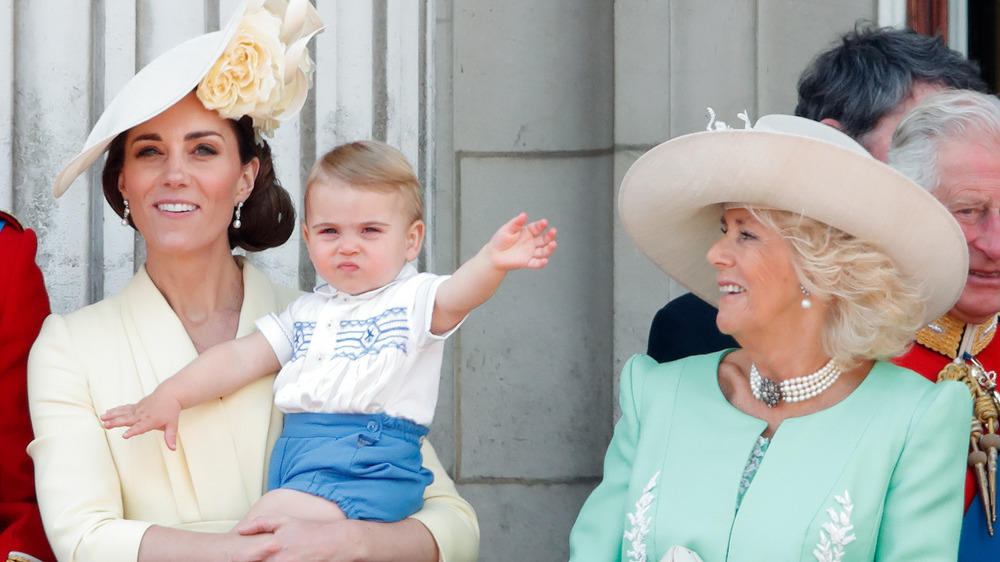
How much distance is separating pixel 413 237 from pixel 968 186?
1.25 meters

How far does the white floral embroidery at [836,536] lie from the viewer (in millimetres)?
2504

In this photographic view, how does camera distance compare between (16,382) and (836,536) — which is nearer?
(836,536)

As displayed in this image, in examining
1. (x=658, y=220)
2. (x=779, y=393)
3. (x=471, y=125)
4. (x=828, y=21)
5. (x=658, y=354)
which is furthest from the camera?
(x=471, y=125)

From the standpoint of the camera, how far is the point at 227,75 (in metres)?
3.15

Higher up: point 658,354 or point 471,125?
point 471,125

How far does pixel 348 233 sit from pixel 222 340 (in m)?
0.50

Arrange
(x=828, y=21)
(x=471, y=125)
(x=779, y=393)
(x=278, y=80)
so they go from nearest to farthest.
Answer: (x=779, y=393)
(x=278, y=80)
(x=828, y=21)
(x=471, y=125)

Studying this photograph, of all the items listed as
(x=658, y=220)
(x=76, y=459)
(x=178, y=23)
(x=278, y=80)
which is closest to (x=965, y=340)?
(x=658, y=220)

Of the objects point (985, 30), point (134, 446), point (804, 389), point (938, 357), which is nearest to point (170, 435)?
point (134, 446)

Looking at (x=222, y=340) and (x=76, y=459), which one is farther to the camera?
(x=222, y=340)

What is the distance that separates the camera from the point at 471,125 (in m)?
4.58

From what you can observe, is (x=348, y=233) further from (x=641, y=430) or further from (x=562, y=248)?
(x=562, y=248)

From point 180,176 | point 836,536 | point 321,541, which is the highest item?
point 180,176

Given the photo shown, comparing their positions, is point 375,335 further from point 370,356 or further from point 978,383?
point 978,383
